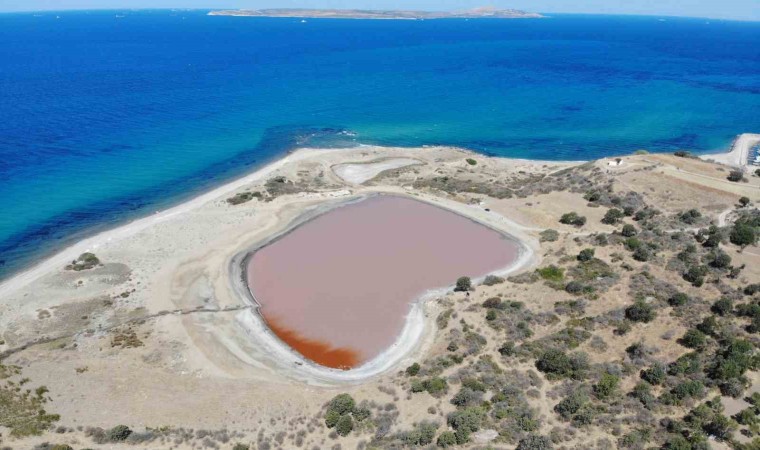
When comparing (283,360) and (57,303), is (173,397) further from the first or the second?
(57,303)

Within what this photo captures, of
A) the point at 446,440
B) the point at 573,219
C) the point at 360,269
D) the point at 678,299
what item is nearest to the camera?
the point at 446,440

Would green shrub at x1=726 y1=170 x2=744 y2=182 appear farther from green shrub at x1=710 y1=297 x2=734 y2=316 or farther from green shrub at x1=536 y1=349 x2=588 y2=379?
green shrub at x1=536 y1=349 x2=588 y2=379

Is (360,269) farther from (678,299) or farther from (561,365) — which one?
(678,299)

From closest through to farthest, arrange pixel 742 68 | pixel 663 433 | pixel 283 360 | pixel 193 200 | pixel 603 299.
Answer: pixel 663 433
pixel 283 360
pixel 603 299
pixel 193 200
pixel 742 68

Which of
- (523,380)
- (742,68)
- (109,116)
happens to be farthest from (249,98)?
(742,68)

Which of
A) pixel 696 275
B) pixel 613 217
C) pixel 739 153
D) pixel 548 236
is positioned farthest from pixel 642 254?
pixel 739 153

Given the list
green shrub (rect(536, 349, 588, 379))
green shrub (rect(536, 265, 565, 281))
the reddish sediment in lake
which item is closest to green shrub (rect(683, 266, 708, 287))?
green shrub (rect(536, 265, 565, 281))
